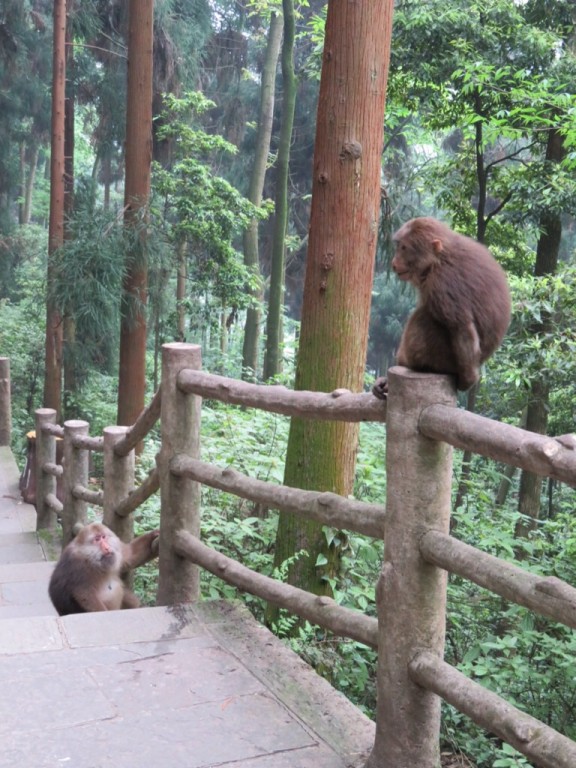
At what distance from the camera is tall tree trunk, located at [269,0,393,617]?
455cm

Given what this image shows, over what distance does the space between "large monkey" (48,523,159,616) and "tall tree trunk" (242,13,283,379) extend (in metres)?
14.0

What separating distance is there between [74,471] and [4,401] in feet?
18.5

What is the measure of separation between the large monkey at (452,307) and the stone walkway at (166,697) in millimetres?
1098

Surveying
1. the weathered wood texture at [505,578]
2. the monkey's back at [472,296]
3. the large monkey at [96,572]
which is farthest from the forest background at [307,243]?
the monkey's back at [472,296]

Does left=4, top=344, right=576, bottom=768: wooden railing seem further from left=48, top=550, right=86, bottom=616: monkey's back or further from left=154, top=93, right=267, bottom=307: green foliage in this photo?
left=154, top=93, right=267, bottom=307: green foliage

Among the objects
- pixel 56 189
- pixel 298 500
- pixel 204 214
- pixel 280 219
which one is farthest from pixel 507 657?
pixel 280 219

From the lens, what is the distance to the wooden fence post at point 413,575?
237 cm

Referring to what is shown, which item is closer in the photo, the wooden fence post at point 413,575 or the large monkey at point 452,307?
the wooden fence post at point 413,575

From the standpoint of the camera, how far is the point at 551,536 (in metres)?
7.36

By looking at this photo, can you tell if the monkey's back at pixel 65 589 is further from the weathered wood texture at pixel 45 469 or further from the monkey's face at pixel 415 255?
the weathered wood texture at pixel 45 469

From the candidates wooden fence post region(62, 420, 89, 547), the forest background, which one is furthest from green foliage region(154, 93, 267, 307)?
wooden fence post region(62, 420, 89, 547)

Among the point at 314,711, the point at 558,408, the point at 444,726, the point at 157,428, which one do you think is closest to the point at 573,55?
the point at 558,408

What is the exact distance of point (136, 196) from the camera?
1077cm

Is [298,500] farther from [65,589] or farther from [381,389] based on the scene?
[65,589]
